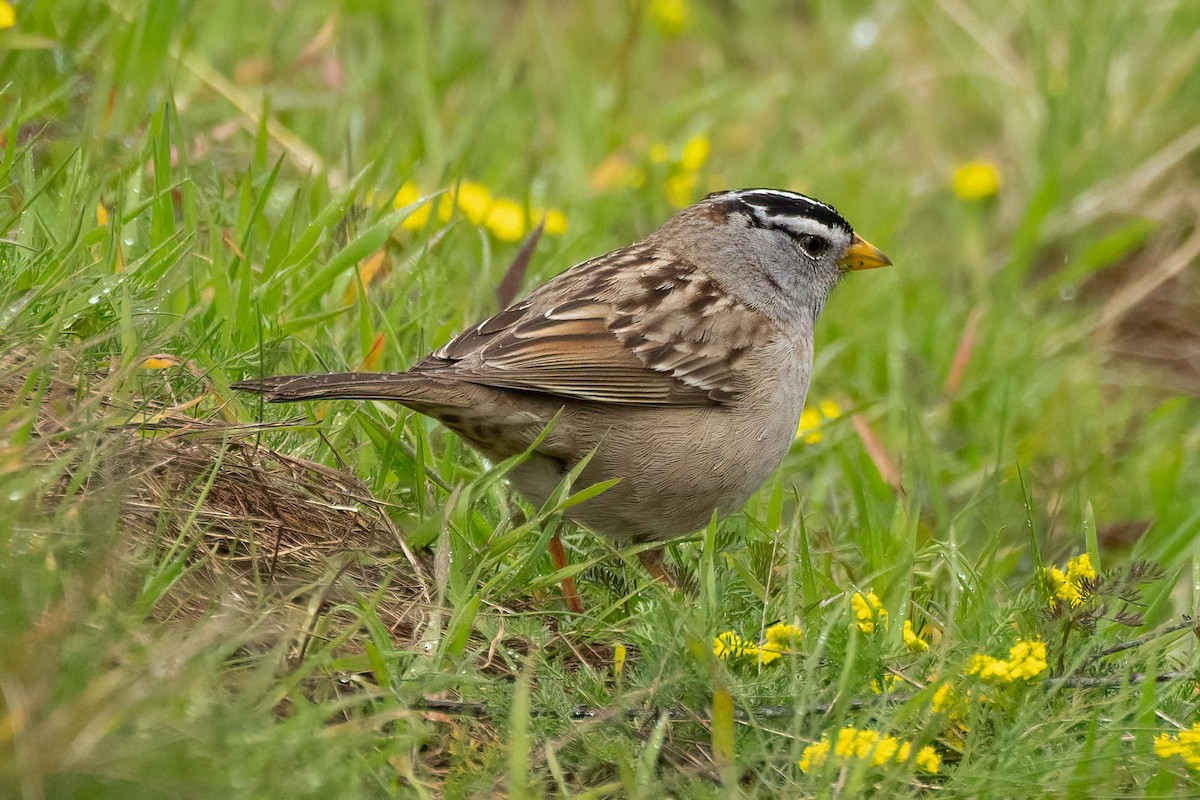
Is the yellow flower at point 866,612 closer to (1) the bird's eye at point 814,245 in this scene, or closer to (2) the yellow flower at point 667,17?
(1) the bird's eye at point 814,245

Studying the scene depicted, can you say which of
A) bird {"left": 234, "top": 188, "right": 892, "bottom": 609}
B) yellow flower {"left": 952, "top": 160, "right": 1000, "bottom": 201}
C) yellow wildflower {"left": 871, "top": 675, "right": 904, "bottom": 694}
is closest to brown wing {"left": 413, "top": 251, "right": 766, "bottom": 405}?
bird {"left": 234, "top": 188, "right": 892, "bottom": 609}

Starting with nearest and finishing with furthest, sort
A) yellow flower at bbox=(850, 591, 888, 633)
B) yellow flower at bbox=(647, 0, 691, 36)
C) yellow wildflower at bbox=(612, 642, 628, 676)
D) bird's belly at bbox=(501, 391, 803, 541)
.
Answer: yellow wildflower at bbox=(612, 642, 628, 676) < yellow flower at bbox=(850, 591, 888, 633) < bird's belly at bbox=(501, 391, 803, 541) < yellow flower at bbox=(647, 0, 691, 36)

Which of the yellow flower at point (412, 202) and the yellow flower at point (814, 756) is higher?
the yellow flower at point (412, 202)

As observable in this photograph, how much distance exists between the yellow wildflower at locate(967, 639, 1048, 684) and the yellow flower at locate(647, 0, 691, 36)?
6217 millimetres

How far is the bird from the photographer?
4.42 metres

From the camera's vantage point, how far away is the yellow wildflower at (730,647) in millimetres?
3834

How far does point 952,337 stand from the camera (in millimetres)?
7352

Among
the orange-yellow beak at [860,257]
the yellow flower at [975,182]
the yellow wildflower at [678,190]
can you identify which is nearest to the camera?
the orange-yellow beak at [860,257]

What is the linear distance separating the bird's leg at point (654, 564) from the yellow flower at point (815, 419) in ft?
4.00

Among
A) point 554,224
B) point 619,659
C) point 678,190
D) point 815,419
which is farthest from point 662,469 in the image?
point 678,190

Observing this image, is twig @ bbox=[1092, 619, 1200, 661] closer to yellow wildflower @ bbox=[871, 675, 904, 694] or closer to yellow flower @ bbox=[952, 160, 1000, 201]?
yellow wildflower @ bbox=[871, 675, 904, 694]

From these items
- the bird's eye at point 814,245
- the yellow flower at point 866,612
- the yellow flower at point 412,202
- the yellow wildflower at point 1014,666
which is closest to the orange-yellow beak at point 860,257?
the bird's eye at point 814,245

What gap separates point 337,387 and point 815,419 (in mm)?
2861

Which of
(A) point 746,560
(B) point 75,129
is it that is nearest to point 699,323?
(A) point 746,560
